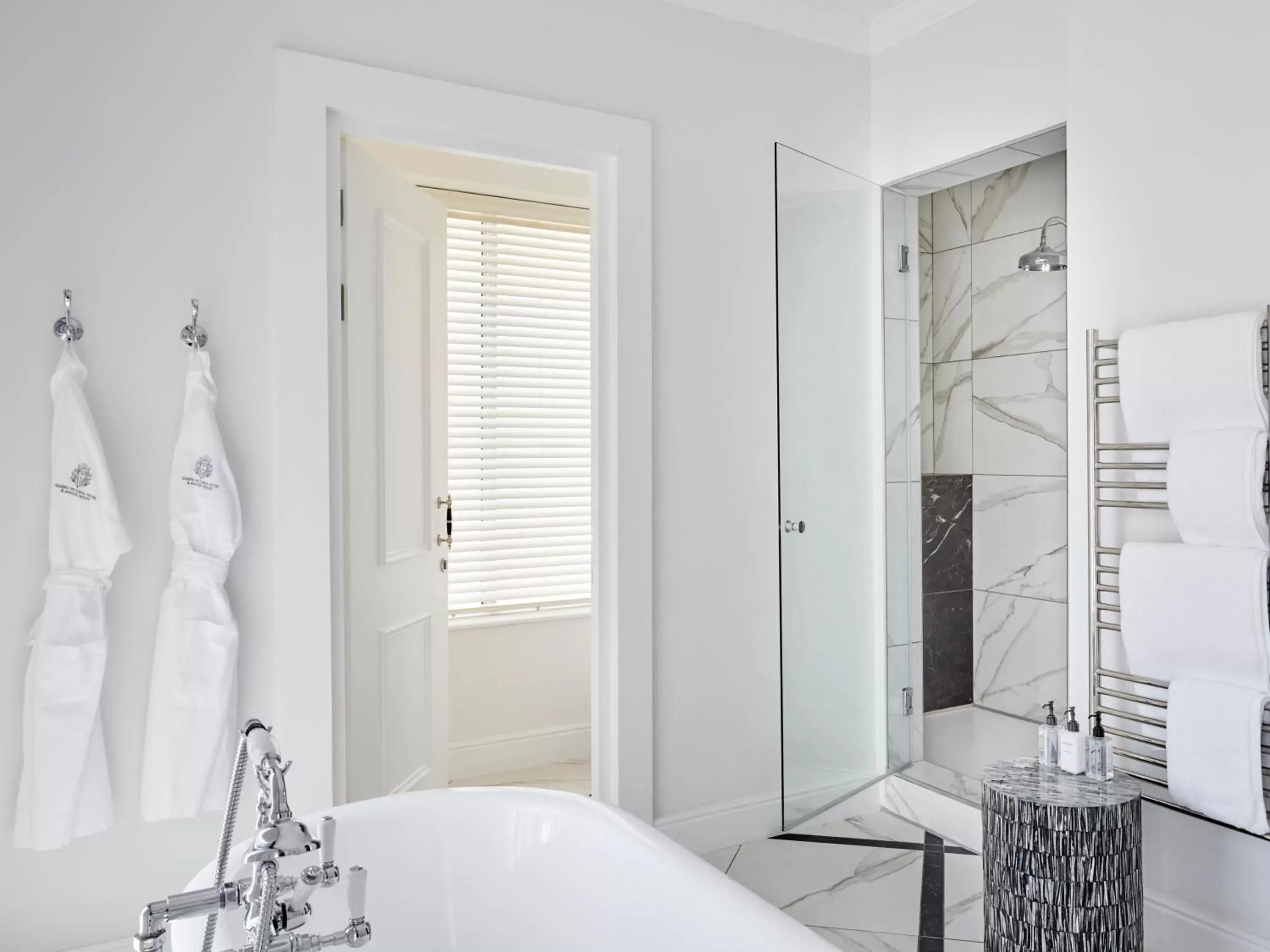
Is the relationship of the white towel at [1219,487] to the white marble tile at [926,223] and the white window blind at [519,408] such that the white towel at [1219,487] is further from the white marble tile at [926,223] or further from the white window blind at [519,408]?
the white marble tile at [926,223]

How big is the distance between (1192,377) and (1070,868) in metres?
1.12

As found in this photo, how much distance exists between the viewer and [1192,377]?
2043mm

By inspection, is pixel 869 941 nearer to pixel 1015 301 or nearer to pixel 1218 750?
pixel 1218 750

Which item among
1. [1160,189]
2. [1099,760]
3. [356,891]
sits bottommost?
[1099,760]

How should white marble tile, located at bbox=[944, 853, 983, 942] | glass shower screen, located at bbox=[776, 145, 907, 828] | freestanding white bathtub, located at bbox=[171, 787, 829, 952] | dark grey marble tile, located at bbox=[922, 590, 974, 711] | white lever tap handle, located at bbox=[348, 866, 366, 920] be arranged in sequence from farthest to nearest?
dark grey marble tile, located at bbox=[922, 590, 974, 711] → glass shower screen, located at bbox=[776, 145, 907, 828] → white marble tile, located at bbox=[944, 853, 983, 942] → freestanding white bathtub, located at bbox=[171, 787, 829, 952] → white lever tap handle, located at bbox=[348, 866, 366, 920]

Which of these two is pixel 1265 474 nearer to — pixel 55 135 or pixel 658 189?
pixel 658 189

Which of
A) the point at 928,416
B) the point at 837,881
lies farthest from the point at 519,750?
the point at 928,416

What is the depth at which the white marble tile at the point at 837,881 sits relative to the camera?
242 centimetres

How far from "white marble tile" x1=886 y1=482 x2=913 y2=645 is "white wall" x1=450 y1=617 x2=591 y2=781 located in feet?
4.33

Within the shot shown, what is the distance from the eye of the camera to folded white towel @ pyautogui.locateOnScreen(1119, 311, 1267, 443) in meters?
1.94

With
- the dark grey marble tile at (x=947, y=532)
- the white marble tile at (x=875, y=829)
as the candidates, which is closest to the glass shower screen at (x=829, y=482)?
the white marble tile at (x=875, y=829)

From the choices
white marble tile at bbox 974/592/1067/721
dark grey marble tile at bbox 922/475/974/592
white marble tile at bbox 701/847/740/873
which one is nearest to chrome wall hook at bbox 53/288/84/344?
white marble tile at bbox 701/847/740/873

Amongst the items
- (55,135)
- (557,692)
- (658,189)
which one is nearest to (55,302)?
(55,135)

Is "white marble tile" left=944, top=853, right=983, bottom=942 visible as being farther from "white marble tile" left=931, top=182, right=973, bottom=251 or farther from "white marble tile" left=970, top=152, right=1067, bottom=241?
"white marble tile" left=931, top=182, right=973, bottom=251
